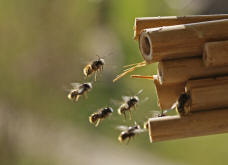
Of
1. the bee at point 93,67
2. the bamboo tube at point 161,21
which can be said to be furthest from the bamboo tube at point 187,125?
the bee at point 93,67

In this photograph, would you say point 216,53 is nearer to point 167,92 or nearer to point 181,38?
point 181,38

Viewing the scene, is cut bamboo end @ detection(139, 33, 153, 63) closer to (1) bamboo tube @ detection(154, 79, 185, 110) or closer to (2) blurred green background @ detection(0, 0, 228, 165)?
(1) bamboo tube @ detection(154, 79, 185, 110)

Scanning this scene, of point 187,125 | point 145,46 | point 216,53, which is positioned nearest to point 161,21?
point 145,46

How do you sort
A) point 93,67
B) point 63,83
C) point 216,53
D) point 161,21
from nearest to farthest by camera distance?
1. point 216,53
2. point 161,21
3. point 93,67
4. point 63,83

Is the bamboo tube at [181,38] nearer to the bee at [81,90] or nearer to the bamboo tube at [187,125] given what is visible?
the bamboo tube at [187,125]

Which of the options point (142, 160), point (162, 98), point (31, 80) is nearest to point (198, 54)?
point (162, 98)

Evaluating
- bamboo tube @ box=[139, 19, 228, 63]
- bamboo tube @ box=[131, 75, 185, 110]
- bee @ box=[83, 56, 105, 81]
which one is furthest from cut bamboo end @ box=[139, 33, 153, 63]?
bee @ box=[83, 56, 105, 81]
